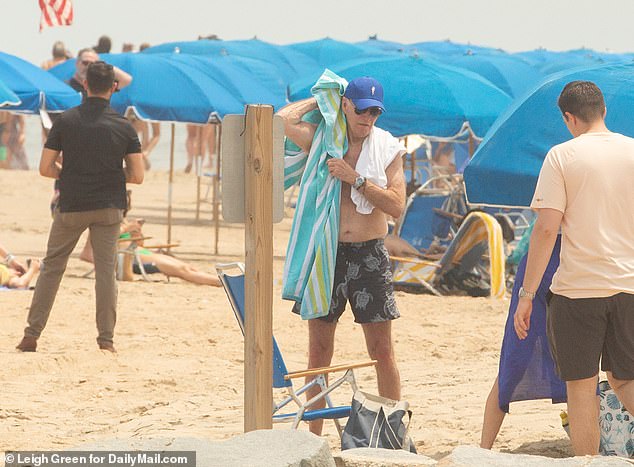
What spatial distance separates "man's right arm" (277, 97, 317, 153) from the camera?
239 inches

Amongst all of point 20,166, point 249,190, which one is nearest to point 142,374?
point 249,190

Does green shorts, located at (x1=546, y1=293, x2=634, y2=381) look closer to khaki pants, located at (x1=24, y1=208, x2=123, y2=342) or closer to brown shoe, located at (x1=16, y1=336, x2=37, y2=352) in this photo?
khaki pants, located at (x1=24, y1=208, x2=123, y2=342)

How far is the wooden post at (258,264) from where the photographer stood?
5.12 metres

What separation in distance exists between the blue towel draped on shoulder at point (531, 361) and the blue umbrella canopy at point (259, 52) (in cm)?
1943

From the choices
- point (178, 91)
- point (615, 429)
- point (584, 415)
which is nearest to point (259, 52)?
point (178, 91)

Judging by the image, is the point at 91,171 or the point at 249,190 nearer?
the point at 249,190

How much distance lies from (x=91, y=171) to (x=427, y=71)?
617 centimetres

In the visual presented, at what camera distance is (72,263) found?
46.5ft

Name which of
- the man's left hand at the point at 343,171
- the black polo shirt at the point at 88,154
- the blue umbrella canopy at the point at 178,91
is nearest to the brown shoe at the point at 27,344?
the black polo shirt at the point at 88,154

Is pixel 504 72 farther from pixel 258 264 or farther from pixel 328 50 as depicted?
pixel 258 264

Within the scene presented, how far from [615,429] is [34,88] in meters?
8.87

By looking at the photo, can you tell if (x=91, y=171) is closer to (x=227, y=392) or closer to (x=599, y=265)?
(x=227, y=392)

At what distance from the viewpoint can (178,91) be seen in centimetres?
1476

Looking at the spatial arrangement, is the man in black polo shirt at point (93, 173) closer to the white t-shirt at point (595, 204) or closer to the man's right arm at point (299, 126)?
the man's right arm at point (299, 126)
